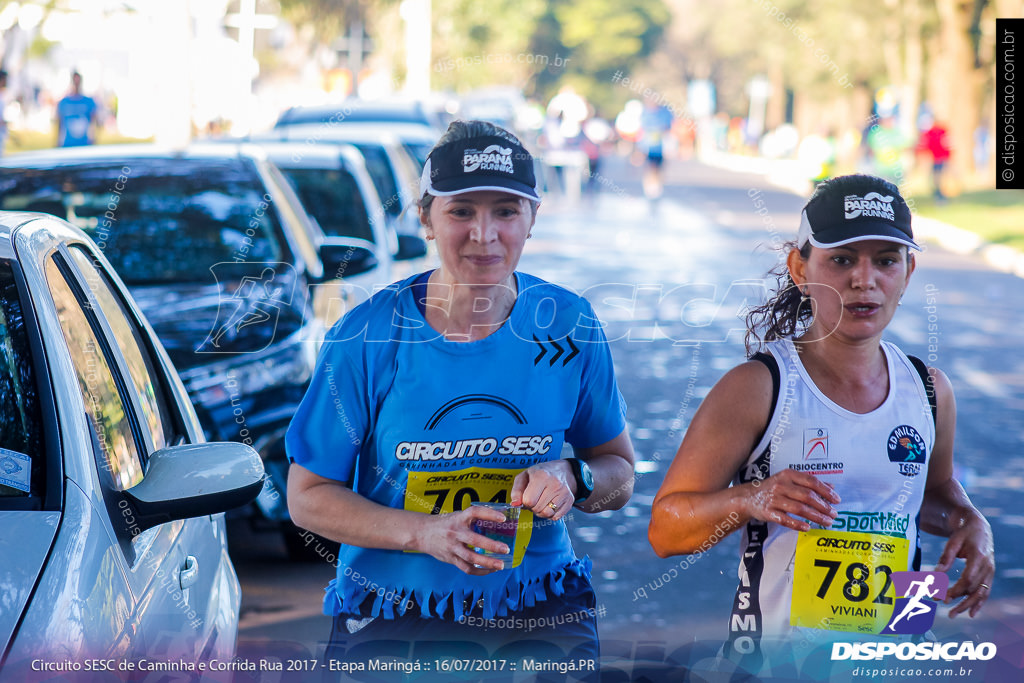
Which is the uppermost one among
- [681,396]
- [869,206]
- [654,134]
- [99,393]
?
[869,206]

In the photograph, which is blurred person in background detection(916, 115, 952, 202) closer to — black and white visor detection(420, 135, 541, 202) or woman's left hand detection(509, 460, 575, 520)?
black and white visor detection(420, 135, 541, 202)

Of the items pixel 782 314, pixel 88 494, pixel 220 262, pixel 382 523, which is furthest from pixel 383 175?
pixel 88 494

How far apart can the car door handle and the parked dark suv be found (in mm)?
2138

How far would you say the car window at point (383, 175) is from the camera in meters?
9.77

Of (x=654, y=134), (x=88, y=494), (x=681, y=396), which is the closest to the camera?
(x=88, y=494)

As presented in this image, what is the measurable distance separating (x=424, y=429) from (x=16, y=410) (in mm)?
788

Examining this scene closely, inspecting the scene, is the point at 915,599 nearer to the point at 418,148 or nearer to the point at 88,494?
the point at 88,494

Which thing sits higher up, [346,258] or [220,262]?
[220,262]

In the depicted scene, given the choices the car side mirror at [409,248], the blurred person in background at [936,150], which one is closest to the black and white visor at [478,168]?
the car side mirror at [409,248]

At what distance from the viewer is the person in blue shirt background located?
8.63 feet

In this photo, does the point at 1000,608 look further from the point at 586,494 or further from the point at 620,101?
the point at 620,101

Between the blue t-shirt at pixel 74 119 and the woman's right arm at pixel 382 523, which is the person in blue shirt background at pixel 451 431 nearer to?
the woman's right arm at pixel 382 523

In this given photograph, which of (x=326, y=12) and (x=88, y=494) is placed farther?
(x=326, y=12)

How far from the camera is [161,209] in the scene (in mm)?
6062
